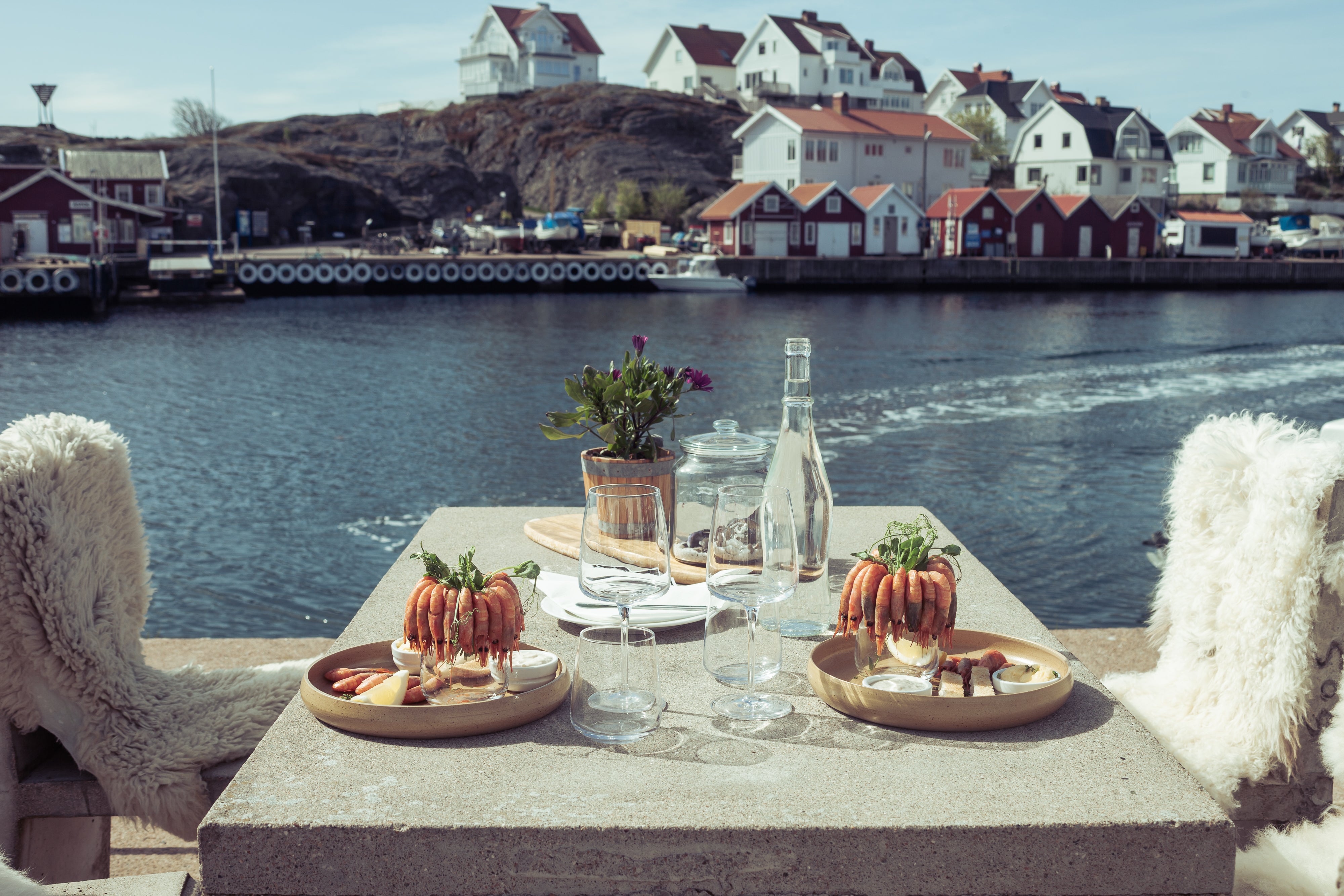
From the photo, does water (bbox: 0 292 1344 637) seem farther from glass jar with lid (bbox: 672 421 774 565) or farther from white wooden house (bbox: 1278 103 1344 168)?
white wooden house (bbox: 1278 103 1344 168)

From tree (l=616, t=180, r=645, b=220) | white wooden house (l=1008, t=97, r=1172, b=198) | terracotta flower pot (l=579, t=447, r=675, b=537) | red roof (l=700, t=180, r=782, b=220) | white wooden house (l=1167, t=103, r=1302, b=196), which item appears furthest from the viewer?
white wooden house (l=1167, t=103, r=1302, b=196)

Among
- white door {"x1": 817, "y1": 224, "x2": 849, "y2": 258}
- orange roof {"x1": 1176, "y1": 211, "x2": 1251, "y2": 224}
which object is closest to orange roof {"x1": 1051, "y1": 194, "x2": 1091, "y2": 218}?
orange roof {"x1": 1176, "y1": 211, "x2": 1251, "y2": 224}

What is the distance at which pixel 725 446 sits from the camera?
2910 mm

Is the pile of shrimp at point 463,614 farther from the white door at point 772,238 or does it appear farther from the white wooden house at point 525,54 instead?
the white wooden house at point 525,54

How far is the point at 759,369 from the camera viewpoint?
26750 millimetres

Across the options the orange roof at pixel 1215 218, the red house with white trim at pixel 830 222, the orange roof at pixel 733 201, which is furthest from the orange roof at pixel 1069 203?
the orange roof at pixel 733 201

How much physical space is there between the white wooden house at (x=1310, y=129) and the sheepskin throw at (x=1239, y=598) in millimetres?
92889

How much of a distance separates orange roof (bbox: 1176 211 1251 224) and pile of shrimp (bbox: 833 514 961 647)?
6665 centimetres

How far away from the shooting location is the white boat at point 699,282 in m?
49.4

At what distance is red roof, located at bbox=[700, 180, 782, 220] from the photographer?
2094 inches

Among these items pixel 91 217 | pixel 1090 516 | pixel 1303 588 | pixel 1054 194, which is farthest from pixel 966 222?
pixel 1303 588

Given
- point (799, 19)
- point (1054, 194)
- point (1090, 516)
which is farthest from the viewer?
point (799, 19)

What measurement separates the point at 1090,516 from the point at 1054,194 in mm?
59262

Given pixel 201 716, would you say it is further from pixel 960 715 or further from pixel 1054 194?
pixel 1054 194
